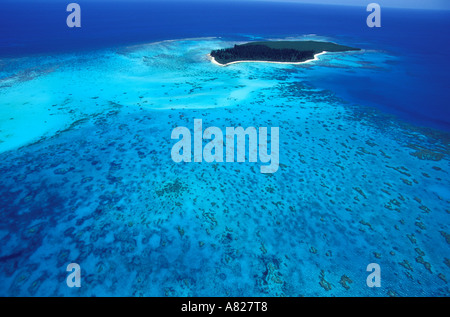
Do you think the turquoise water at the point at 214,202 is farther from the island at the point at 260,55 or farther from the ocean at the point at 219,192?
the island at the point at 260,55

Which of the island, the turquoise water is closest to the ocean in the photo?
the turquoise water

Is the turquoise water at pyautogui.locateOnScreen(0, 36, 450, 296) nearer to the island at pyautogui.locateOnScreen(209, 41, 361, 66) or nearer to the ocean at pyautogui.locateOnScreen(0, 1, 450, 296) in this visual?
the ocean at pyautogui.locateOnScreen(0, 1, 450, 296)

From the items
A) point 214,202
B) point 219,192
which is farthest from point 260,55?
point 214,202

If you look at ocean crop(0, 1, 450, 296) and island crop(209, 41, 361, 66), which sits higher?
island crop(209, 41, 361, 66)

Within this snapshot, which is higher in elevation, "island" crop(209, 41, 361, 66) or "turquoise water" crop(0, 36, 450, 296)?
"island" crop(209, 41, 361, 66)

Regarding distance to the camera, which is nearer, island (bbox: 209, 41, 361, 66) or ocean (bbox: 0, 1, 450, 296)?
ocean (bbox: 0, 1, 450, 296)

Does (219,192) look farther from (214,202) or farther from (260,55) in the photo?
(260,55)
